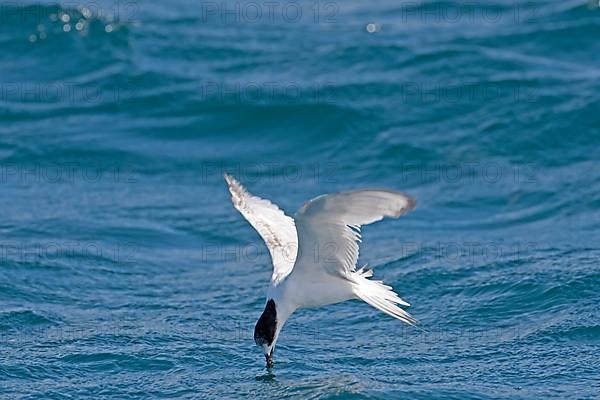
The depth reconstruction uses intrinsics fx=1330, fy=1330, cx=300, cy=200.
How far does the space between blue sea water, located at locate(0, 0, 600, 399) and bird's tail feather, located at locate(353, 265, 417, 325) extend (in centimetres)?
78

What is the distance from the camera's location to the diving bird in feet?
30.9

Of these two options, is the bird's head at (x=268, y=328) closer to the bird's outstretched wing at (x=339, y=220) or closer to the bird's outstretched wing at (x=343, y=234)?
the bird's outstretched wing at (x=343, y=234)

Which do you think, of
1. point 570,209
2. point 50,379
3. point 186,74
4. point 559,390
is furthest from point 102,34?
point 559,390

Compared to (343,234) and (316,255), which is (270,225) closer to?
(316,255)

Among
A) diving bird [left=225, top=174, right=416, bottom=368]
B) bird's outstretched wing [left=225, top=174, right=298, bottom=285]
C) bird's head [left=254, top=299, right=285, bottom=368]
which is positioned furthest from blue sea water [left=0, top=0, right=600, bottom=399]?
bird's outstretched wing [left=225, top=174, right=298, bottom=285]

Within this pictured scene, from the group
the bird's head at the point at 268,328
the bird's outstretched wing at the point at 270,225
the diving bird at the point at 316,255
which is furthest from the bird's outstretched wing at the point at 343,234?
the bird's outstretched wing at the point at 270,225

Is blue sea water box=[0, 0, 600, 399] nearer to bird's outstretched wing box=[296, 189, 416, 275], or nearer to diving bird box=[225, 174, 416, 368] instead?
diving bird box=[225, 174, 416, 368]

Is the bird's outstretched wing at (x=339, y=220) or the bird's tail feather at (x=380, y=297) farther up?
the bird's outstretched wing at (x=339, y=220)

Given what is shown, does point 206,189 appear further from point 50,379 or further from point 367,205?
point 367,205

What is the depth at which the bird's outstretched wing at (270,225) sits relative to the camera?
11430mm

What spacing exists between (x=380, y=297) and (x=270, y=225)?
4.72ft

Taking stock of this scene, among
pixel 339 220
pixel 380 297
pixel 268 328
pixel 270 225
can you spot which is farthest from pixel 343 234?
pixel 270 225

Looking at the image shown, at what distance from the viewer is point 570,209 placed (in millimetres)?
16609

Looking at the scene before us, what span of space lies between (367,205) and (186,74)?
1318cm
